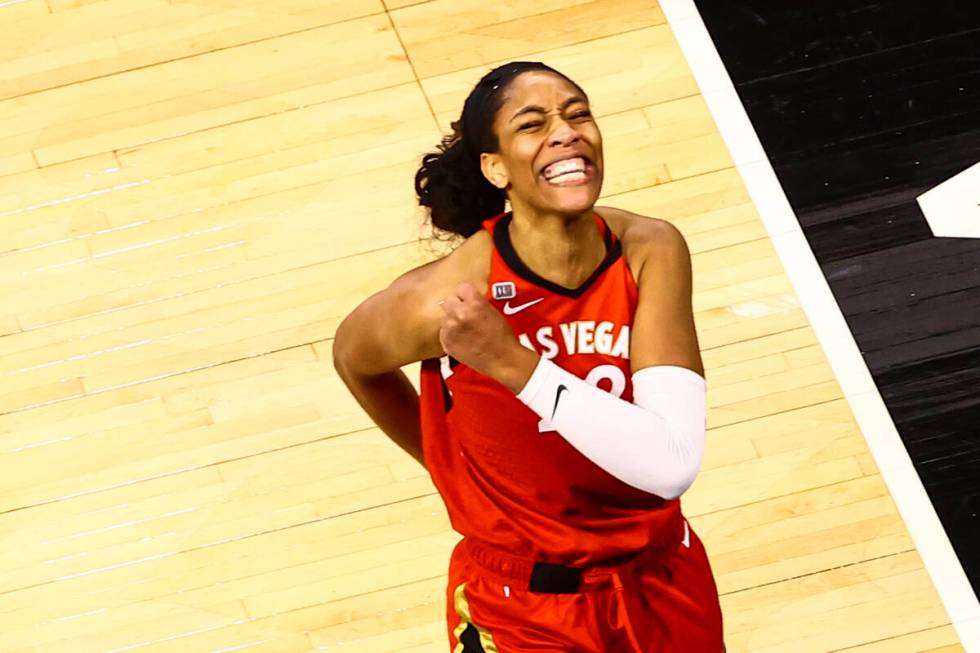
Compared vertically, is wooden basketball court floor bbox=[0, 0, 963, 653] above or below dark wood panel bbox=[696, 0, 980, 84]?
below

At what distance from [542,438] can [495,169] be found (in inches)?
17.6

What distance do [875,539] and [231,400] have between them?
1.65 meters

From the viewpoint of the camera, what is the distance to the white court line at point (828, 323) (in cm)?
383

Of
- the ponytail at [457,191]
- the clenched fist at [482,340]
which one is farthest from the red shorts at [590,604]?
the ponytail at [457,191]

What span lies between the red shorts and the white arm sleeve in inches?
11.3

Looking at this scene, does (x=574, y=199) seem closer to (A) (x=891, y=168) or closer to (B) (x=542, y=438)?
(B) (x=542, y=438)

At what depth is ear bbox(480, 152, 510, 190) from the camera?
2.65m

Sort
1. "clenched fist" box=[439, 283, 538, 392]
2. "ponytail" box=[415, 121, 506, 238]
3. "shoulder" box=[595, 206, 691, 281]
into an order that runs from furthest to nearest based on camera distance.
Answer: "ponytail" box=[415, 121, 506, 238]
"shoulder" box=[595, 206, 691, 281]
"clenched fist" box=[439, 283, 538, 392]

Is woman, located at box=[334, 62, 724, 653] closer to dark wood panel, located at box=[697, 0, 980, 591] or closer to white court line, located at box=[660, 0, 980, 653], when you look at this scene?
white court line, located at box=[660, 0, 980, 653]

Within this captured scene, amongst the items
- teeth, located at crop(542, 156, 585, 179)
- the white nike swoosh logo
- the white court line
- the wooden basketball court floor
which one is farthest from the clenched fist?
the white court line

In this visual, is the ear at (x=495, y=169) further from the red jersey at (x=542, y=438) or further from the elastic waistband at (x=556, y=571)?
the elastic waistband at (x=556, y=571)

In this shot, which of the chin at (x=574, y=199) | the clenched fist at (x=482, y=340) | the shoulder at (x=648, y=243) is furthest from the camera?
the shoulder at (x=648, y=243)

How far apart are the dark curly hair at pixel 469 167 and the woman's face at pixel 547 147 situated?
0.03m

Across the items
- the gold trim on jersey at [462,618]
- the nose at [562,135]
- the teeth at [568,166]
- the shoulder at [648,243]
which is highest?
the nose at [562,135]
